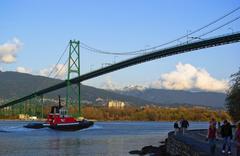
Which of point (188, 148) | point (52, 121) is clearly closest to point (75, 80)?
point (52, 121)

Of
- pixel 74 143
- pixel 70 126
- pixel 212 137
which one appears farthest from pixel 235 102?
pixel 70 126

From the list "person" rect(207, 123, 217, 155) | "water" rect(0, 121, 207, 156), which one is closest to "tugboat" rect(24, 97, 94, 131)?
"water" rect(0, 121, 207, 156)

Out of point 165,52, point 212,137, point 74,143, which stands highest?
point 165,52

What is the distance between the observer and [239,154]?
18078 millimetres

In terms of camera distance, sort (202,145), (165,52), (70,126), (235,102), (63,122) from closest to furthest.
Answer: (202,145), (235,102), (165,52), (70,126), (63,122)

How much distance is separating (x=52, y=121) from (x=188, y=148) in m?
56.4

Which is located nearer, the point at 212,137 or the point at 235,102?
the point at 212,137

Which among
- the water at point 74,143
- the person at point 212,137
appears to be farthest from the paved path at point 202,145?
the water at point 74,143

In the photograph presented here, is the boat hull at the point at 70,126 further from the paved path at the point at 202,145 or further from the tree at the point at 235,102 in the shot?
the paved path at the point at 202,145

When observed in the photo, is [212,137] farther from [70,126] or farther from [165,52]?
[70,126]

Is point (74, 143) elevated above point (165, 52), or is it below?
below

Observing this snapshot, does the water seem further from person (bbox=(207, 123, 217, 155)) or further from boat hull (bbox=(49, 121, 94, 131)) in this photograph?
person (bbox=(207, 123, 217, 155))

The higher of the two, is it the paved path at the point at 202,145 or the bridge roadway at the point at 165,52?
the bridge roadway at the point at 165,52

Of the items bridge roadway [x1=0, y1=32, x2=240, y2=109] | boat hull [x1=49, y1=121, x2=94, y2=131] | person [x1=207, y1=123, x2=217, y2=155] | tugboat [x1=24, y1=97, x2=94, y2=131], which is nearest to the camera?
person [x1=207, y1=123, x2=217, y2=155]
